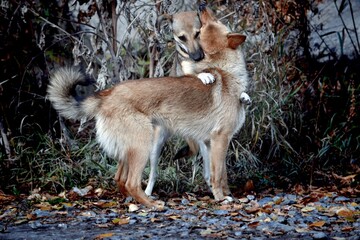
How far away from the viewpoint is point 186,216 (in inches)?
196

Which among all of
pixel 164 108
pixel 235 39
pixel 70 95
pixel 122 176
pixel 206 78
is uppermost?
pixel 235 39

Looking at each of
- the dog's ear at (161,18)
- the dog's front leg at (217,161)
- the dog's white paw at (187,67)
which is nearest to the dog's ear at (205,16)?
the dog's white paw at (187,67)

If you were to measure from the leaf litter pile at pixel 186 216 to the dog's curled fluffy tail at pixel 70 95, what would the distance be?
81 centimetres

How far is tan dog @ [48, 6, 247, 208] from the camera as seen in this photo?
17.6 feet

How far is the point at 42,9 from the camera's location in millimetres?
7371

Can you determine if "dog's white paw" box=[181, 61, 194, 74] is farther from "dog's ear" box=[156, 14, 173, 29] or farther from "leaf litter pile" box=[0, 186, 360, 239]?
"leaf litter pile" box=[0, 186, 360, 239]

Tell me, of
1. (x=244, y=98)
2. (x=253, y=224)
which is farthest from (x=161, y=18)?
(x=253, y=224)

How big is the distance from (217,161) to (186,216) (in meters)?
0.89

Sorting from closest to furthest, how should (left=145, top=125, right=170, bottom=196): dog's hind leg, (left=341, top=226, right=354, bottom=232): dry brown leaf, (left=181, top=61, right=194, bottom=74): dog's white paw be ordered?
(left=341, top=226, right=354, bottom=232): dry brown leaf, (left=145, top=125, right=170, bottom=196): dog's hind leg, (left=181, top=61, right=194, bottom=74): dog's white paw

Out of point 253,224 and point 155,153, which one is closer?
point 253,224

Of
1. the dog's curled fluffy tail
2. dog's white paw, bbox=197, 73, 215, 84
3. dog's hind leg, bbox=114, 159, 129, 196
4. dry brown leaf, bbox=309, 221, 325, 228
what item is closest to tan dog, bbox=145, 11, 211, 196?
dog's white paw, bbox=197, 73, 215, 84

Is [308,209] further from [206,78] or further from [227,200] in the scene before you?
[206,78]

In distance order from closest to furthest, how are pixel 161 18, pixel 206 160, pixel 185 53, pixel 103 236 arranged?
pixel 103 236 < pixel 206 160 < pixel 185 53 < pixel 161 18

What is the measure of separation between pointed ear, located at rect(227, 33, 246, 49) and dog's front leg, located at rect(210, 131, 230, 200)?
2.75ft
